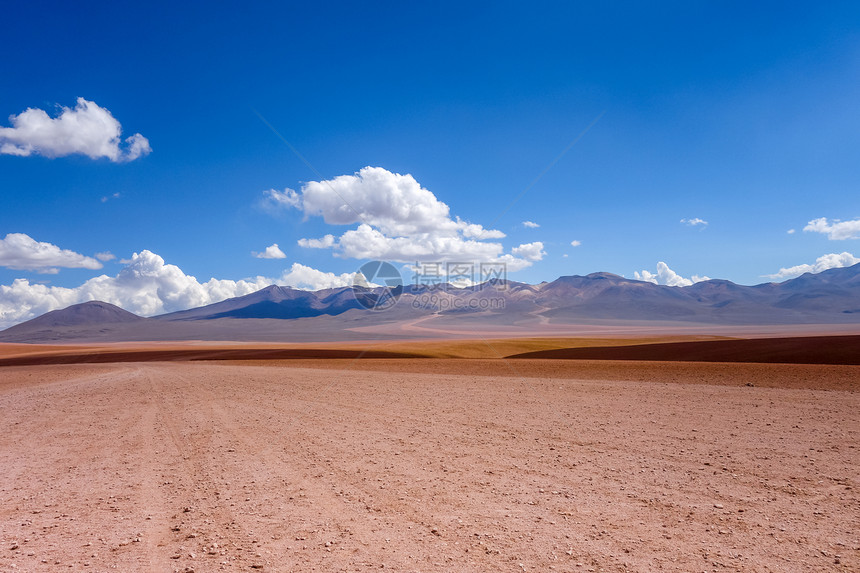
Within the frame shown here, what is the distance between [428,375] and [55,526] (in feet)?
51.5

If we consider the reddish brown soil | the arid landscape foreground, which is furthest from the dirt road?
the reddish brown soil

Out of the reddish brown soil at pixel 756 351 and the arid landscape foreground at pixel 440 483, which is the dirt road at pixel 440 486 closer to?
the arid landscape foreground at pixel 440 483

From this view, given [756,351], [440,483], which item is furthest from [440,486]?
[756,351]

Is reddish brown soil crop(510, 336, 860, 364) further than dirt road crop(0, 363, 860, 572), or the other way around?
reddish brown soil crop(510, 336, 860, 364)

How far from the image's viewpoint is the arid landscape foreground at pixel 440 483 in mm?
4375

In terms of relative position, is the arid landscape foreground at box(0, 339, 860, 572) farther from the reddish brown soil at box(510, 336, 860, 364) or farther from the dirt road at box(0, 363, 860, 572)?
the reddish brown soil at box(510, 336, 860, 364)

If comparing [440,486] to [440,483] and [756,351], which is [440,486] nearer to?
[440,483]

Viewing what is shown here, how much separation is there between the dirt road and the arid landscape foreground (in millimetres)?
29

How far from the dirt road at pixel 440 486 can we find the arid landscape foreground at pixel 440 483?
1.1 inches

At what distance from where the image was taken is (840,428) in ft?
29.1

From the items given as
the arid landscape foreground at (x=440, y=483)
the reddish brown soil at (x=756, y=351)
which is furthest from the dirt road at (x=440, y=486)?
the reddish brown soil at (x=756, y=351)

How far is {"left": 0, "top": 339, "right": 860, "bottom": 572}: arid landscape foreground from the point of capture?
4375 mm

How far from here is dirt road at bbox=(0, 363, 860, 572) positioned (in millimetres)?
4359

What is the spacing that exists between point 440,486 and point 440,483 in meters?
0.12
